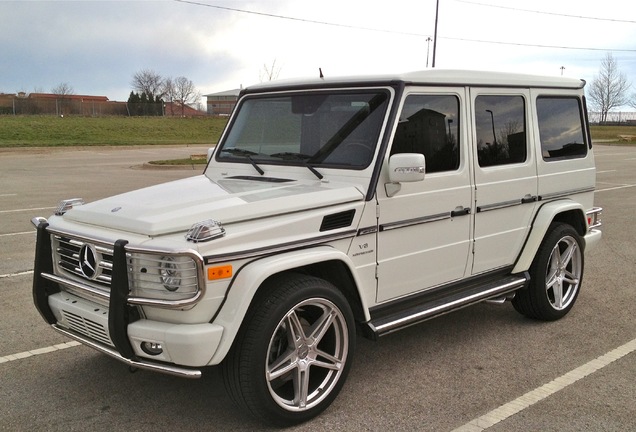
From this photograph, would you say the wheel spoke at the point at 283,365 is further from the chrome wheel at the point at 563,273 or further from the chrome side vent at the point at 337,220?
the chrome wheel at the point at 563,273

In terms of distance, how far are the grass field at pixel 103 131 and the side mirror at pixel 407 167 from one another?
32.8 metres

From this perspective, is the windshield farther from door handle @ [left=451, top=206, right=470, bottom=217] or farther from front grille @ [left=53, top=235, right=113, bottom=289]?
front grille @ [left=53, top=235, right=113, bottom=289]

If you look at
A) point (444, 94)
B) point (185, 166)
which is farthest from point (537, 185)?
point (185, 166)

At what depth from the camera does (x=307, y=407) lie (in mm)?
3678

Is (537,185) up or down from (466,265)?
up

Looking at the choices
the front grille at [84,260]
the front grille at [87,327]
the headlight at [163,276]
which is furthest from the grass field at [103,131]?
the headlight at [163,276]

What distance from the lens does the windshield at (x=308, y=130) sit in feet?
14.0

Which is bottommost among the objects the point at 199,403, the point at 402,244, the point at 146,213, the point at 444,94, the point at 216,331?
the point at 199,403

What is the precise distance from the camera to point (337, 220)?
12.6 feet

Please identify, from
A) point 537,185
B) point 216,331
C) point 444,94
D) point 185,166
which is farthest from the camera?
point 185,166

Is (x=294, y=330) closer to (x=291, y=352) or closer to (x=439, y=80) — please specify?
(x=291, y=352)

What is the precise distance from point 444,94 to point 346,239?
4.74 ft

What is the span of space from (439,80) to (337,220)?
55.5 inches

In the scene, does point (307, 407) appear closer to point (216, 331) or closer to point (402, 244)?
point (216, 331)
